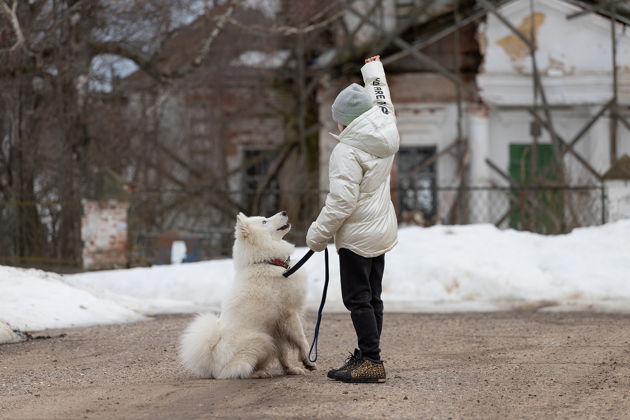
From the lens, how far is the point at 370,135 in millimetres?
5582

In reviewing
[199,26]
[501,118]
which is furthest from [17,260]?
[501,118]

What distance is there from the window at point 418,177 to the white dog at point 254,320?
1468 cm

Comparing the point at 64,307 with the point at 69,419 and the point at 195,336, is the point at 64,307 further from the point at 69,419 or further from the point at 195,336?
the point at 69,419

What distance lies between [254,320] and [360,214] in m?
1.05

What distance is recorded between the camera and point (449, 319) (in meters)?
9.99

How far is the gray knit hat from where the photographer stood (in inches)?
223

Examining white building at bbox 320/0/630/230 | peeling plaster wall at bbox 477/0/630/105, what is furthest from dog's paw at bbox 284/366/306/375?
peeling plaster wall at bbox 477/0/630/105

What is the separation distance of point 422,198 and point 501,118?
8.95 ft

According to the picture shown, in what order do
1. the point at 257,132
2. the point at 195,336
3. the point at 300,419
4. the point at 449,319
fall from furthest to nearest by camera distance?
the point at 257,132, the point at 449,319, the point at 195,336, the point at 300,419

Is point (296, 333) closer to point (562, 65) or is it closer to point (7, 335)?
point (7, 335)

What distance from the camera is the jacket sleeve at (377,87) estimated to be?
586 centimetres

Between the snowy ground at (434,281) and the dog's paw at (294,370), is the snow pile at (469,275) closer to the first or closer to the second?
the snowy ground at (434,281)

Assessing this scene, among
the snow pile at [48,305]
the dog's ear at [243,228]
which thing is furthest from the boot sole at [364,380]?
the snow pile at [48,305]

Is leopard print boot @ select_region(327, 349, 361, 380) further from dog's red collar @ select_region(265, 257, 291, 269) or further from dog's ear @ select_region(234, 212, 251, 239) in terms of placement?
dog's ear @ select_region(234, 212, 251, 239)
